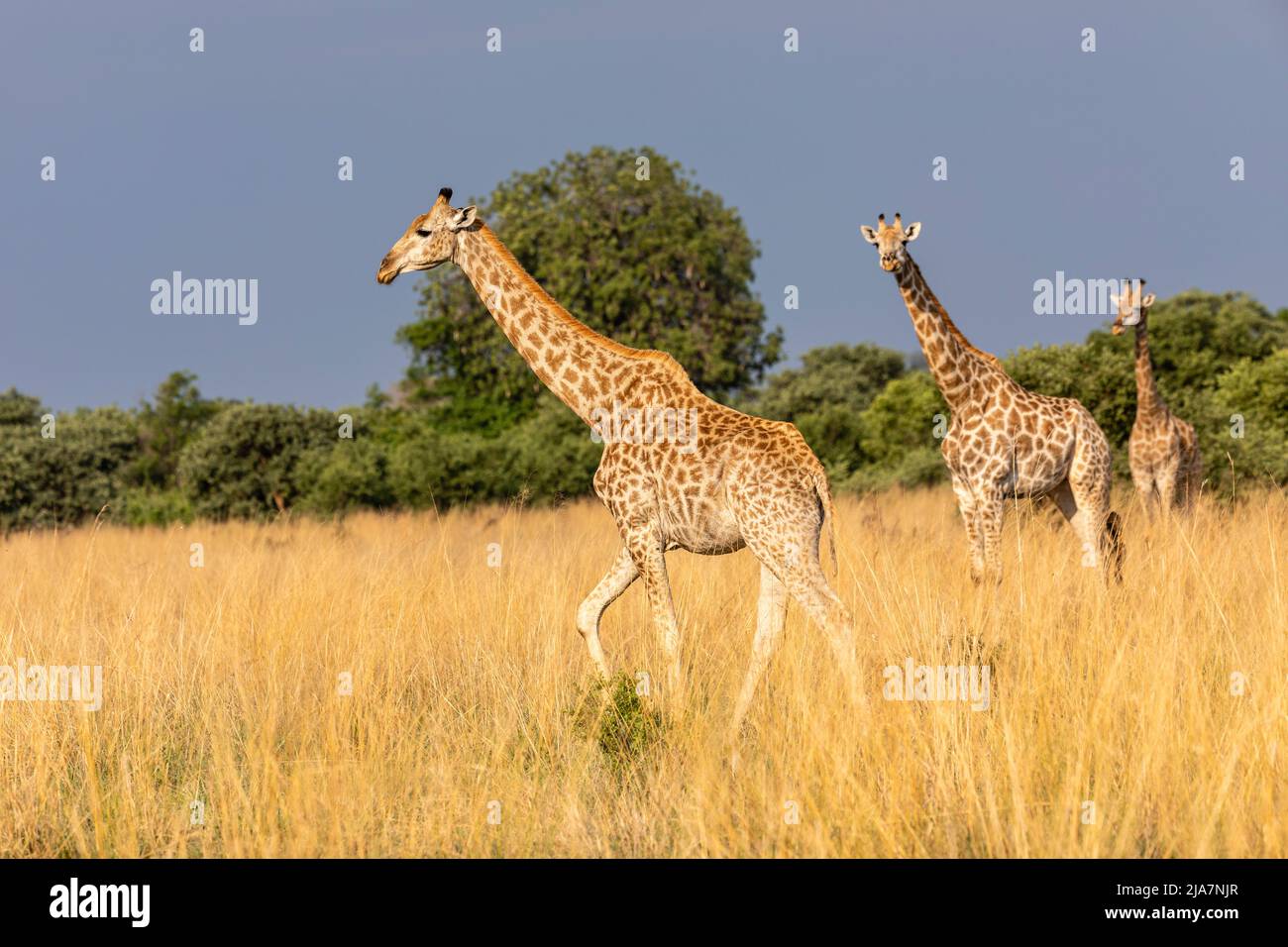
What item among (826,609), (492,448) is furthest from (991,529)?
(492,448)

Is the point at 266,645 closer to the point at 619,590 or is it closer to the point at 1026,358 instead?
the point at 619,590

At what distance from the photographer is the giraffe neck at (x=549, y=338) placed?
7.77m

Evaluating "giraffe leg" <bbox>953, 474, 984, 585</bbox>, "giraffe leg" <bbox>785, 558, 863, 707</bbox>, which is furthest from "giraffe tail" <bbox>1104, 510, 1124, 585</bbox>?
"giraffe leg" <bbox>785, 558, 863, 707</bbox>

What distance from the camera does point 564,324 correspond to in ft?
26.1

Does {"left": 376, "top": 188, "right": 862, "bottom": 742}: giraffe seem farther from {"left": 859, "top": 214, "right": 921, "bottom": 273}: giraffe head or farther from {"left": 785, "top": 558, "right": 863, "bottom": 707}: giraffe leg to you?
{"left": 859, "top": 214, "right": 921, "bottom": 273}: giraffe head

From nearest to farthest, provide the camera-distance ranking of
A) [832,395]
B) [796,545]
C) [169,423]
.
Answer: [796,545]
[169,423]
[832,395]

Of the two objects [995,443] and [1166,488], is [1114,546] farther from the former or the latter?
[1166,488]

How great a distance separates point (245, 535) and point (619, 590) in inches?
457
